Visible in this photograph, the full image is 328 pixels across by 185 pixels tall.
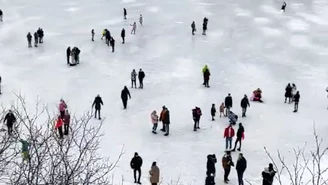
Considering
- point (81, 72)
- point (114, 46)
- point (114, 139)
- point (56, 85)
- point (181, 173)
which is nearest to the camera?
point (181, 173)

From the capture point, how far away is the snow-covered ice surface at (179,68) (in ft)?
60.3

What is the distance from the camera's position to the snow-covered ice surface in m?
18.4

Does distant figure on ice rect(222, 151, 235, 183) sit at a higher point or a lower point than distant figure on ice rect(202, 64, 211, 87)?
lower

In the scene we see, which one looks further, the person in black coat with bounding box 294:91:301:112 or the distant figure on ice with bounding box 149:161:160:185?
the person in black coat with bounding box 294:91:301:112

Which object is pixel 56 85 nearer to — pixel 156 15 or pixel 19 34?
pixel 19 34

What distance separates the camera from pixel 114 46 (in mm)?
31297

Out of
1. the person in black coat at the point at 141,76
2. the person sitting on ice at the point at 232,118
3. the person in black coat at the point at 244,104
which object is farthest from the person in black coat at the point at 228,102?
the person in black coat at the point at 141,76

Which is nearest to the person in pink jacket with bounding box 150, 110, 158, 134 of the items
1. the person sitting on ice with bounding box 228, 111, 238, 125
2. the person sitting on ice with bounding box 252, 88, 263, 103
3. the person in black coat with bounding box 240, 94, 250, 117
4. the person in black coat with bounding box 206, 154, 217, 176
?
the person sitting on ice with bounding box 228, 111, 238, 125

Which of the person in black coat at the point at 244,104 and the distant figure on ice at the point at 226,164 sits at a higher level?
the person in black coat at the point at 244,104

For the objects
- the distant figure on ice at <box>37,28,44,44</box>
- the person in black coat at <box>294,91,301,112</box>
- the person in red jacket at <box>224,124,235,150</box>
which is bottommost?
the person in red jacket at <box>224,124,235,150</box>

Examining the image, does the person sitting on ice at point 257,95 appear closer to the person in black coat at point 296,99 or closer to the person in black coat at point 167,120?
the person in black coat at point 296,99

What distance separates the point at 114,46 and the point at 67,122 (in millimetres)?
14669

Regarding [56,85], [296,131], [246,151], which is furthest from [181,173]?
[56,85]

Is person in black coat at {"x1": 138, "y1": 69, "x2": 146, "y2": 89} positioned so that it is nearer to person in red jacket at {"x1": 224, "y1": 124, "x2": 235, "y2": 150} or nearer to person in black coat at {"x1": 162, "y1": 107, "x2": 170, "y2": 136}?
person in black coat at {"x1": 162, "y1": 107, "x2": 170, "y2": 136}
